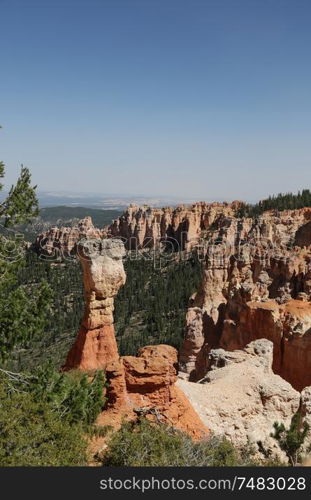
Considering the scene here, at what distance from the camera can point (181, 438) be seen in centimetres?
1012

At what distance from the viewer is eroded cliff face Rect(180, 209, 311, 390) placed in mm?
25812

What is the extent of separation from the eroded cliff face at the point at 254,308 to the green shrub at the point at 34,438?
18.2m

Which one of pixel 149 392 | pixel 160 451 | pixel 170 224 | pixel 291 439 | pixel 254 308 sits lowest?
pixel 291 439

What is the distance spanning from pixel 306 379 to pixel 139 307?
56170 mm

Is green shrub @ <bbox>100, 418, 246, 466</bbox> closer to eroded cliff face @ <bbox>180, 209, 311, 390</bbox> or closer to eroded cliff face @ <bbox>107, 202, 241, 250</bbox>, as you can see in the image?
eroded cliff face @ <bbox>180, 209, 311, 390</bbox>

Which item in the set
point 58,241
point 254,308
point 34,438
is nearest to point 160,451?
point 34,438

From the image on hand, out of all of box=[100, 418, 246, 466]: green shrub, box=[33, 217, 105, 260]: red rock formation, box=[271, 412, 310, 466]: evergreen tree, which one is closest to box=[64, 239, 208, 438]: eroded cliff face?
box=[271, 412, 310, 466]: evergreen tree

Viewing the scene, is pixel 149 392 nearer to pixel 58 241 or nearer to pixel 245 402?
pixel 245 402

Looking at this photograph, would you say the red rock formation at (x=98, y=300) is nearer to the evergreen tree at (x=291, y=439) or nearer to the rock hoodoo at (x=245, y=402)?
the rock hoodoo at (x=245, y=402)

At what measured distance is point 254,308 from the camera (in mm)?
28797

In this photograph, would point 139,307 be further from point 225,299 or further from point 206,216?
point 206,216

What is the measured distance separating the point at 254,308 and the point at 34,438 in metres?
21.8

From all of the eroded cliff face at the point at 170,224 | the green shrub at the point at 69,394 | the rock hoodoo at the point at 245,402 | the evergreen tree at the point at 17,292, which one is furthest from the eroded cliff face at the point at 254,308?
the eroded cliff face at the point at 170,224

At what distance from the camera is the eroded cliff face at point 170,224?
126m
